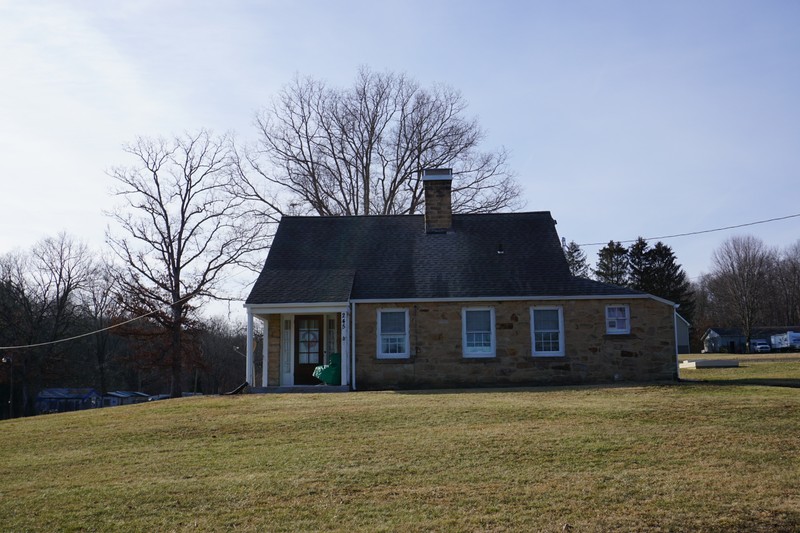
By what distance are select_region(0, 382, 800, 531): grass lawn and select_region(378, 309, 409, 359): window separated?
537cm

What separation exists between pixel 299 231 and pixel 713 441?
1651cm

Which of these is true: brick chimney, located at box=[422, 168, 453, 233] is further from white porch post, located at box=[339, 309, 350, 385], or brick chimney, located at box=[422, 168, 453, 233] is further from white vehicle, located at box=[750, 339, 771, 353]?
white vehicle, located at box=[750, 339, 771, 353]

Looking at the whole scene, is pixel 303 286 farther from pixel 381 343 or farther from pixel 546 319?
pixel 546 319

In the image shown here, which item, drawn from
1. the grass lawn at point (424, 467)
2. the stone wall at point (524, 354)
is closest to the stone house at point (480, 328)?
the stone wall at point (524, 354)

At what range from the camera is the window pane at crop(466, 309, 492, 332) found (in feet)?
70.1

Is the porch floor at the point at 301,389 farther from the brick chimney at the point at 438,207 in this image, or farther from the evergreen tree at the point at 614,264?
the evergreen tree at the point at 614,264

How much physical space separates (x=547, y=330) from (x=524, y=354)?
3.13 ft

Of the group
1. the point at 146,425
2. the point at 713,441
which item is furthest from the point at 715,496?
the point at 146,425

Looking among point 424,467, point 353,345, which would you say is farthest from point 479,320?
point 424,467

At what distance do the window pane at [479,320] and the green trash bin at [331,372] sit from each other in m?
3.75

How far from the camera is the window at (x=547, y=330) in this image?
21.3 metres

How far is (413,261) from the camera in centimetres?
2316

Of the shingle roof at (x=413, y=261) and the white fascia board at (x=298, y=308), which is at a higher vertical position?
the shingle roof at (x=413, y=261)

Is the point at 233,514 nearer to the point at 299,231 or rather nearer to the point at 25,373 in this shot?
the point at 299,231
